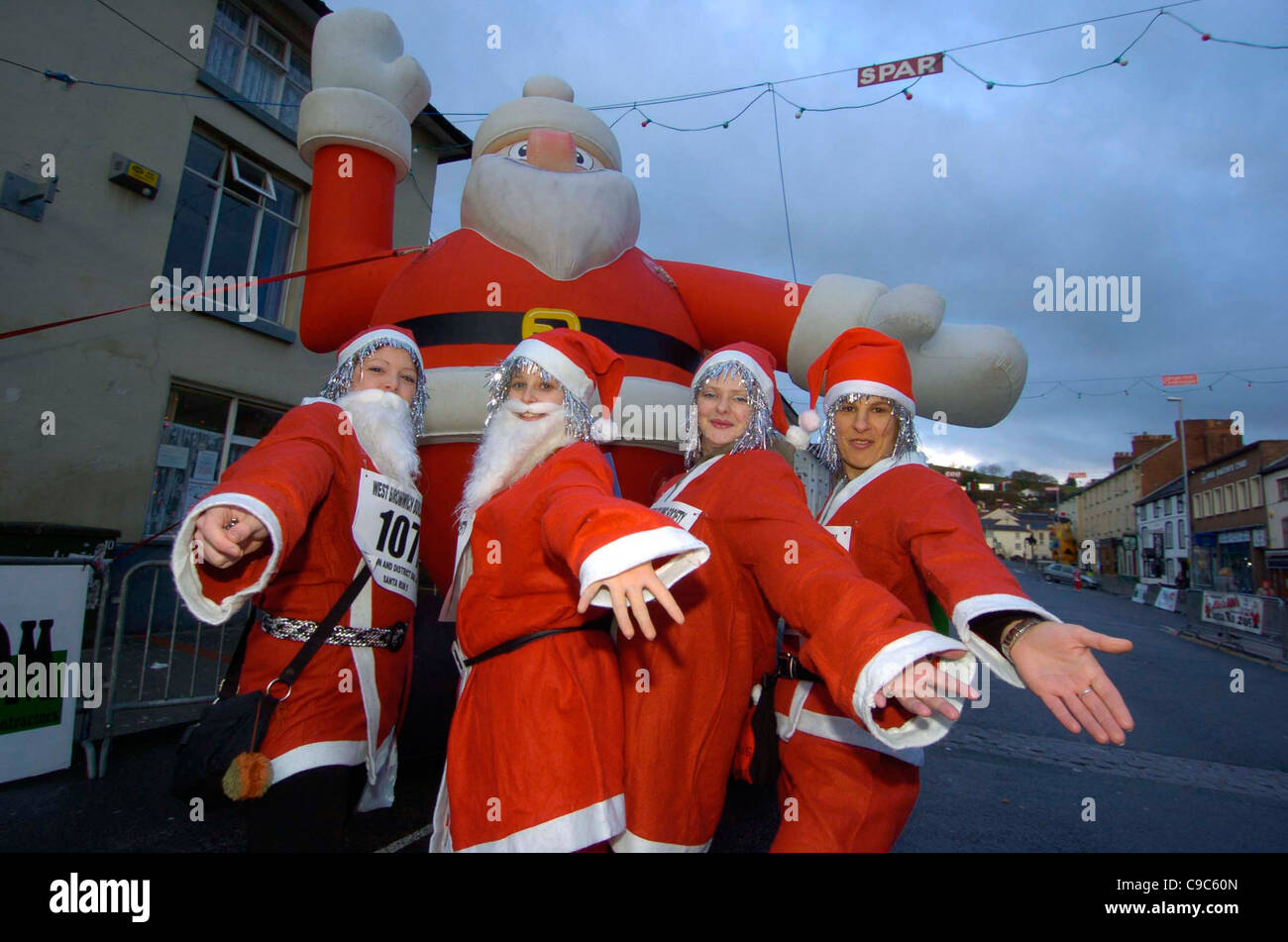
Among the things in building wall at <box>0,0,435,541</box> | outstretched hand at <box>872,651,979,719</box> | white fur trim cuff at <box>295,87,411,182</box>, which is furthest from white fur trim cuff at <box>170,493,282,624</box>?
building wall at <box>0,0,435,541</box>

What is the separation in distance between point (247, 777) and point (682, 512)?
4.42 ft

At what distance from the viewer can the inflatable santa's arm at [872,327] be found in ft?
11.4

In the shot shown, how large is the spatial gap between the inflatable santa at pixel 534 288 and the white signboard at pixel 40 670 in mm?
1954

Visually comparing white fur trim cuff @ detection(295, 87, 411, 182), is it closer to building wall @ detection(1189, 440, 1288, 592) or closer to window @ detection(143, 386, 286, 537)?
window @ detection(143, 386, 286, 537)

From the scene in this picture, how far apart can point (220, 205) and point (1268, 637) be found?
17992mm

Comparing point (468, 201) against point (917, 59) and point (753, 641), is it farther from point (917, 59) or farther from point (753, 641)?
point (917, 59)

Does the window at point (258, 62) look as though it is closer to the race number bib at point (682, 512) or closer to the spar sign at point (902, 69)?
the spar sign at point (902, 69)

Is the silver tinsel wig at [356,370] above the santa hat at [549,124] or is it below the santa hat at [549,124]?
below

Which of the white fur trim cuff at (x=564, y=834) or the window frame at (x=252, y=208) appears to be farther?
the window frame at (x=252, y=208)

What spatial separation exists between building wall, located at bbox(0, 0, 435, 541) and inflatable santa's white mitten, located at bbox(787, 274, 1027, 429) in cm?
743

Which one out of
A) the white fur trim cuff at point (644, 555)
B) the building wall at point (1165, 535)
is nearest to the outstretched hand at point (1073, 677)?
the white fur trim cuff at point (644, 555)

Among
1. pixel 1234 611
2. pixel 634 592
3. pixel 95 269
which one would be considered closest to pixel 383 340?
pixel 634 592

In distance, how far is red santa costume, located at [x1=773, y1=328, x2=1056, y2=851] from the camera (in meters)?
1.55

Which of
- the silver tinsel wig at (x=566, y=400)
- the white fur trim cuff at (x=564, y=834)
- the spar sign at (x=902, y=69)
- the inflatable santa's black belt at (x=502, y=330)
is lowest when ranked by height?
the white fur trim cuff at (x=564, y=834)
